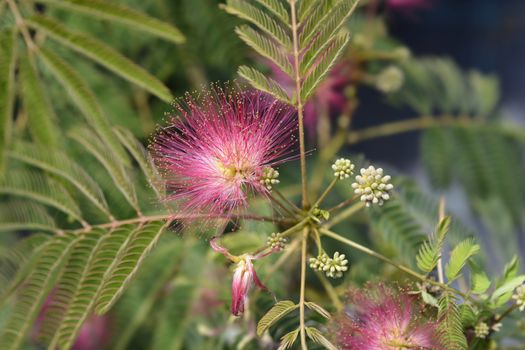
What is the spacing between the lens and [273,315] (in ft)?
2.87

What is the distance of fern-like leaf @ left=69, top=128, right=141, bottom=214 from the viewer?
111 cm

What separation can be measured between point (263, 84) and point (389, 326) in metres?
0.38

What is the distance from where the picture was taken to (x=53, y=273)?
113 cm

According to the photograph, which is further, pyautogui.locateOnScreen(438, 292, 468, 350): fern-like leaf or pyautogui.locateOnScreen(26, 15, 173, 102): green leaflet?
pyautogui.locateOnScreen(26, 15, 173, 102): green leaflet

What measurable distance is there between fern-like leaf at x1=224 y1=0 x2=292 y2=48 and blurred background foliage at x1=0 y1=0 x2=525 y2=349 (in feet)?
0.87

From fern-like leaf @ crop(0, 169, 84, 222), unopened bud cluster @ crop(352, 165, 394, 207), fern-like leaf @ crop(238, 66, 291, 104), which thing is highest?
fern-like leaf @ crop(238, 66, 291, 104)

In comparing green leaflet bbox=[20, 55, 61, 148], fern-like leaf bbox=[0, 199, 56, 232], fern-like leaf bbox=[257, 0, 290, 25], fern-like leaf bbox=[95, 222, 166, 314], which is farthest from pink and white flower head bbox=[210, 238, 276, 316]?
green leaflet bbox=[20, 55, 61, 148]

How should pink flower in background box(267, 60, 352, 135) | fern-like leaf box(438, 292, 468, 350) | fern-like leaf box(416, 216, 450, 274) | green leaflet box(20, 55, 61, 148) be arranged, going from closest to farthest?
fern-like leaf box(438, 292, 468, 350), fern-like leaf box(416, 216, 450, 274), green leaflet box(20, 55, 61, 148), pink flower in background box(267, 60, 352, 135)

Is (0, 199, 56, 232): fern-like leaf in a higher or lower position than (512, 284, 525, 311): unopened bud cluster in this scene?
lower

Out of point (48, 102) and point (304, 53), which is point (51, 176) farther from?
point (304, 53)

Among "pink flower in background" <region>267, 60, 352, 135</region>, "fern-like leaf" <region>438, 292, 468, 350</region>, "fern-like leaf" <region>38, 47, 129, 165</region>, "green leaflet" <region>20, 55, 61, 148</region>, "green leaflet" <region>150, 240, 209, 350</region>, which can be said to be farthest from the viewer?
"pink flower in background" <region>267, 60, 352, 135</region>

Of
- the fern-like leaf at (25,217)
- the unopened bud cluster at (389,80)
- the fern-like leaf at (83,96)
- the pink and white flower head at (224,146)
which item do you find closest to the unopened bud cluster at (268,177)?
the pink and white flower head at (224,146)

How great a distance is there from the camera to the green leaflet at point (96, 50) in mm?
1232

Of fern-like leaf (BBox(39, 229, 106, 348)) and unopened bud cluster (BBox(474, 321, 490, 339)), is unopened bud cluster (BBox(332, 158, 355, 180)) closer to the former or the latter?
unopened bud cluster (BBox(474, 321, 490, 339))
